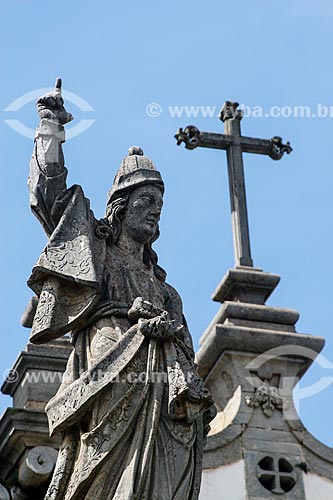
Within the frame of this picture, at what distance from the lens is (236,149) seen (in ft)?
43.1

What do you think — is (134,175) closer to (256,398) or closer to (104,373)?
(104,373)

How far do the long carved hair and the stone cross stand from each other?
361 centimetres

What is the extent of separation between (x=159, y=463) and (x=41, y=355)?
324cm

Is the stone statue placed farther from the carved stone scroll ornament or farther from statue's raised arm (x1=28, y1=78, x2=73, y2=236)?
the carved stone scroll ornament

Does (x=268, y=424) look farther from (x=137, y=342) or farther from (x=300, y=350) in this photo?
(x=137, y=342)

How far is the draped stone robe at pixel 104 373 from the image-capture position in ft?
25.6

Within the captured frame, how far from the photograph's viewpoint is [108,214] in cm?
885

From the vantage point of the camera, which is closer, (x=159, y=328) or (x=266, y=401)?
(x=159, y=328)

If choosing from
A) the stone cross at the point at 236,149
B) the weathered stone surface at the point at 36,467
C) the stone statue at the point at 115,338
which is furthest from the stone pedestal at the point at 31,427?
the stone cross at the point at 236,149

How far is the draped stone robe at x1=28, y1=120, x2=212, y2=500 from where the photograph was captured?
7.80 metres

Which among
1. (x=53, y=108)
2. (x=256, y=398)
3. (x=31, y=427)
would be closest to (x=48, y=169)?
(x=53, y=108)

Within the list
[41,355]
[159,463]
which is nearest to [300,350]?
[41,355]

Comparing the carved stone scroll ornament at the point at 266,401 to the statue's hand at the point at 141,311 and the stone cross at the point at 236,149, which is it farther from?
the statue's hand at the point at 141,311

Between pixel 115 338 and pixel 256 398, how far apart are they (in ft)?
11.7
